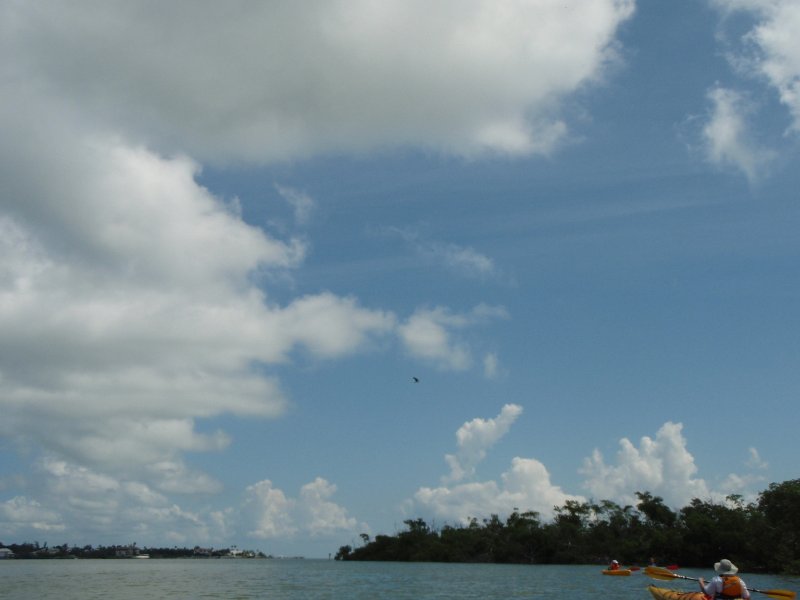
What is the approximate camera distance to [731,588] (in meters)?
28.8

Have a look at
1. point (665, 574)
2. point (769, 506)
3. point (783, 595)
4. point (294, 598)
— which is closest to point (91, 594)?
point (294, 598)

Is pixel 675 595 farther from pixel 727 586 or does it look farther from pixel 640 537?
pixel 640 537

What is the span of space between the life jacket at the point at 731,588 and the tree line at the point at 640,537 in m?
60.7

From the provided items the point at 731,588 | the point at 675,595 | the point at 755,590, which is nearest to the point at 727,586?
the point at 731,588

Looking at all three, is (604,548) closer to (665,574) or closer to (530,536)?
(530,536)

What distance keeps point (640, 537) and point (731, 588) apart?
364 ft

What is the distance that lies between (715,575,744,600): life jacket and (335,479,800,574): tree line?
199ft

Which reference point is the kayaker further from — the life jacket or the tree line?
the tree line

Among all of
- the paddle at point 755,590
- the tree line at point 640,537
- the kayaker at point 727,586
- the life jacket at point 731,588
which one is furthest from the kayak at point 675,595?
the tree line at point 640,537

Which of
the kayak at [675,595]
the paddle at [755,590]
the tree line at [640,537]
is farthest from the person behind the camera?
the tree line at [640,537]

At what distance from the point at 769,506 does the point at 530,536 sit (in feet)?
225

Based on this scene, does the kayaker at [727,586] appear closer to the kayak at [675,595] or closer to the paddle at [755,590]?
the kayak at [675,595]

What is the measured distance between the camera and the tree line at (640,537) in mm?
85188

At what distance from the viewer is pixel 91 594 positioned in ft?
202
